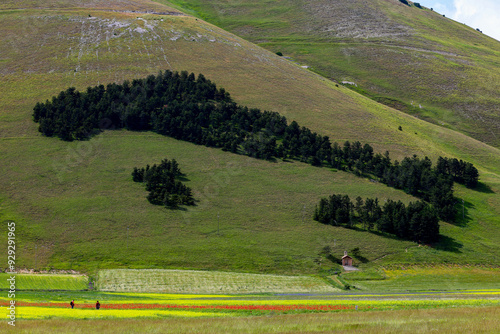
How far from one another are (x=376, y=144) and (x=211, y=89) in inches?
2284

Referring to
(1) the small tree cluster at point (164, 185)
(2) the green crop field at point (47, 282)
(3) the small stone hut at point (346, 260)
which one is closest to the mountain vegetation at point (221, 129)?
(1) the small tree cluster at point (164, 185)

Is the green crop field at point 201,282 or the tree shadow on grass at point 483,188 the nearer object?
the green crop field at point 201,282

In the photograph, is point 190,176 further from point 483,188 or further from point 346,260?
point 483,188

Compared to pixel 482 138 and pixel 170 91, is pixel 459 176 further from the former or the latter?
pixel 170 91

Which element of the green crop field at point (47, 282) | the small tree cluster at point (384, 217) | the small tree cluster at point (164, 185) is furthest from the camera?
the small tree cluster at point (164, 185)

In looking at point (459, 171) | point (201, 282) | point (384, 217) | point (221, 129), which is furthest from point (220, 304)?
point (459, 171)

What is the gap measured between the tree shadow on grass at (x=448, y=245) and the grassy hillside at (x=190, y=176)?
1.42ft

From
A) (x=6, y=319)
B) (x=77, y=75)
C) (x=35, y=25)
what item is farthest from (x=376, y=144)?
(x=35, y=25)

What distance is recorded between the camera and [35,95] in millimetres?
140375

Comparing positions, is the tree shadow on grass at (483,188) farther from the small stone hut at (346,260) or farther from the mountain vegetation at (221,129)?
the small stone hut at (346,260)

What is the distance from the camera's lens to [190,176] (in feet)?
369

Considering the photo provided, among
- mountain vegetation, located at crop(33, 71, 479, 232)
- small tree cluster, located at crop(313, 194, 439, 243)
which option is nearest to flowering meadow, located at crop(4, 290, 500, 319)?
small tree cluster, located at crop(313, 194, 439, 243)

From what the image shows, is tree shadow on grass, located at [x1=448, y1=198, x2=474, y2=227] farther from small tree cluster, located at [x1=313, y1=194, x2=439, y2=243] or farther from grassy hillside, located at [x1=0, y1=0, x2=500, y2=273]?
small tree cluster, located at [x1=313, y1=194, x2=439, y2=243]

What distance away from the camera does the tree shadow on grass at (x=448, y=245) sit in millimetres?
93062
